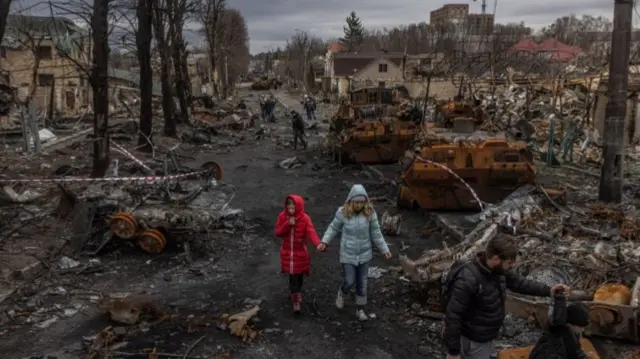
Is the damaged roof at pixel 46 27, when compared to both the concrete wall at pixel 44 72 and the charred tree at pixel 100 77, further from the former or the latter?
the concrete wall at pixel 44 72

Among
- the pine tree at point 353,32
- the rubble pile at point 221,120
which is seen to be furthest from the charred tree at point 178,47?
the pine tree at point 353,32

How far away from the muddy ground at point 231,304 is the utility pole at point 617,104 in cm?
338

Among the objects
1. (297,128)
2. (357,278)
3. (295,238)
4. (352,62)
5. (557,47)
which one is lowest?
(357,278)

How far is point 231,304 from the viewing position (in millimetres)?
7254

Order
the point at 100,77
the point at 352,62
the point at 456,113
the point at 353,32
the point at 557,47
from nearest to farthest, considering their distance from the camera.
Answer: the point at 100,77
the point at 456,113
the point at 557,47
the point at 352,62
the point at 353,32

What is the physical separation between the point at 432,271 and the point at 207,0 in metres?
40.2

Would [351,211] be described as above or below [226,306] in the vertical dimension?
above

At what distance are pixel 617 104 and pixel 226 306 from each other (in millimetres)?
7748

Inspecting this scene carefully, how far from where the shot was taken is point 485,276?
404cm

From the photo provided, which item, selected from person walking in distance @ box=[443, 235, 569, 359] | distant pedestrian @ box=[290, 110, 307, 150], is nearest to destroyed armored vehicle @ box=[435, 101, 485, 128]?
distant pedestrian @ box=[290, 110, 307, 150]

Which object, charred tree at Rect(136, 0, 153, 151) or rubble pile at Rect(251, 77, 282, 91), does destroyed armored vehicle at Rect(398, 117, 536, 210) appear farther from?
rubble pile at Rect(251, 77, 282, 91)

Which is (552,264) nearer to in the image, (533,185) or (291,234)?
(291,234)

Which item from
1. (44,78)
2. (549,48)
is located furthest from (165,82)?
(549,48)

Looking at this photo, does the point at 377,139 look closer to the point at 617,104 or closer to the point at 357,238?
the point at 617,104
